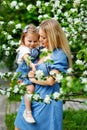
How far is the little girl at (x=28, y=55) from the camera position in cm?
416

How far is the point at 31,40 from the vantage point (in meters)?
4.36

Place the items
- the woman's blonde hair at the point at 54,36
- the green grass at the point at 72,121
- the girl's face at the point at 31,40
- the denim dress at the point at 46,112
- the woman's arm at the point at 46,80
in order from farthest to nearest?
1. the green grass at the point at 72,121
2. the girl's face at the point at 31,40
3. the denim dress at the point at 46,112
4. the woman's blonde hair at the point at 54,36
5. the woman's arm at the point at 46,80

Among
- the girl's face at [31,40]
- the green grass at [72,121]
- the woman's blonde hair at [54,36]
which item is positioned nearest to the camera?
the woman's blonde hair at [54,36]

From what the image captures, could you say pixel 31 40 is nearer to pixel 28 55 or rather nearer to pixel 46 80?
pixel 28 55

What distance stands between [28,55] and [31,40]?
140 millimetres

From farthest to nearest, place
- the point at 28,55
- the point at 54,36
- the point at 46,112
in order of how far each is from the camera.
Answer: the point at 28,55 < the point at 46,112 < the point at 54,36

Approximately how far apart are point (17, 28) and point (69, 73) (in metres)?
2.54

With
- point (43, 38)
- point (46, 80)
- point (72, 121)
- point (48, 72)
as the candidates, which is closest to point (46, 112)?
point (48, 72)

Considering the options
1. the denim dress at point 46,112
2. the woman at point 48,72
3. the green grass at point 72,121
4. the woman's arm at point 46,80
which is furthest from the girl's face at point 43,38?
the green grass at point 72,121

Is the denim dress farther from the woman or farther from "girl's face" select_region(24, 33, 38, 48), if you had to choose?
"girl's face" select_region(24, 33, 38, 48)

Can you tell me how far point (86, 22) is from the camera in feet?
19.8

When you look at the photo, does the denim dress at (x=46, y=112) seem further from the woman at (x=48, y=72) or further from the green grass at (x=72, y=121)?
the green grass at (x=72, y=121)

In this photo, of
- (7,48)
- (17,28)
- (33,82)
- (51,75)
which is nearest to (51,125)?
(33,82)

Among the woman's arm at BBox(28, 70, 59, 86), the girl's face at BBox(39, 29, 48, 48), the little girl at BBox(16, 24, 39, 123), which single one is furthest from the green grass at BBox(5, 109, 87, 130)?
the girl's face at BBox(39, 29, 48, 48)
